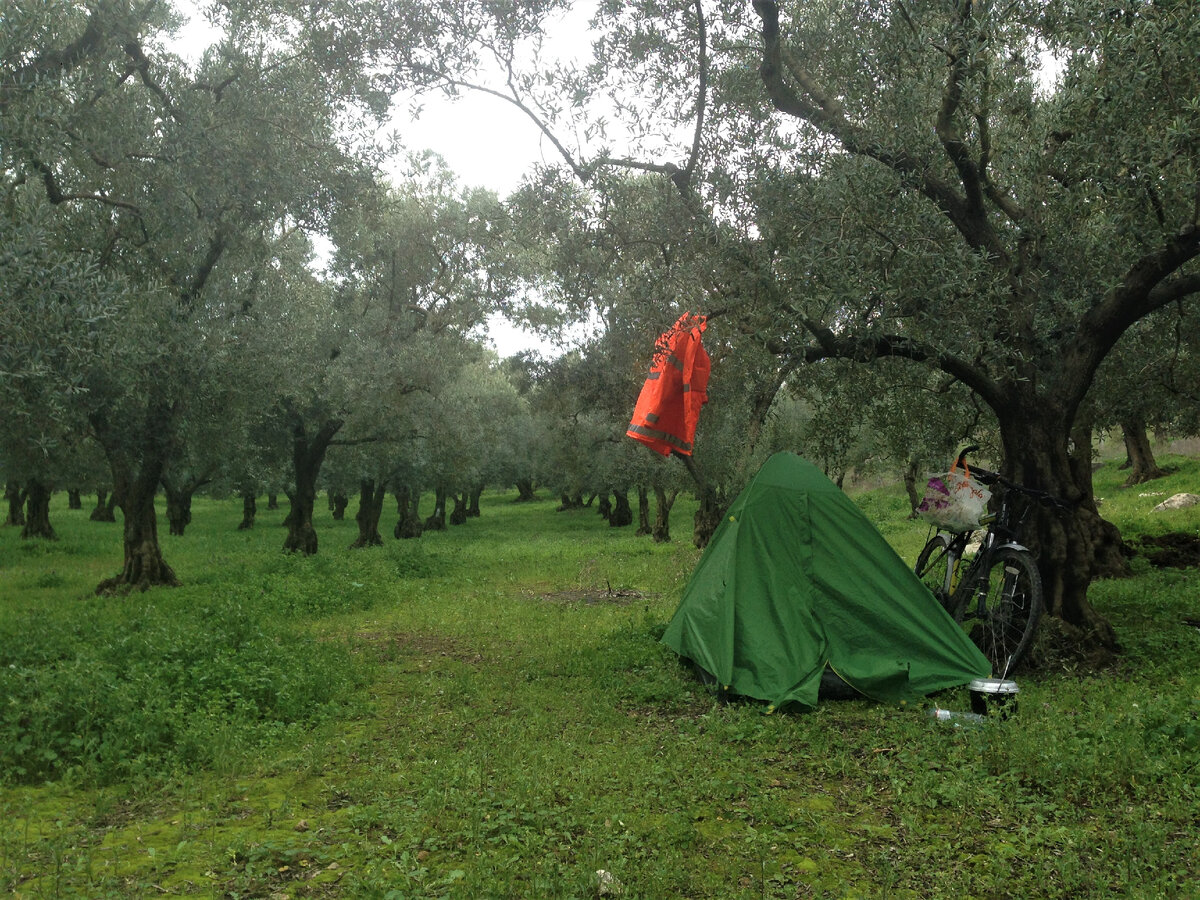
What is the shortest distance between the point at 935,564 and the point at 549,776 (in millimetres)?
6059

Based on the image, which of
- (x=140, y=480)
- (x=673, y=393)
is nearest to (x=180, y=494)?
(x=140, y=480)

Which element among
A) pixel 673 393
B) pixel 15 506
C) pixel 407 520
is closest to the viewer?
pixel 673 393

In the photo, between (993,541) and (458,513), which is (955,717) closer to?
(993,541)

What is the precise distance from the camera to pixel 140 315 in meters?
14.2

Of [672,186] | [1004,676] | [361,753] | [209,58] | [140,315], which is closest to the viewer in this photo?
[361,753]

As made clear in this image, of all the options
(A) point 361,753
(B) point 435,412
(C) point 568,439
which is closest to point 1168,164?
(A) point 361,753

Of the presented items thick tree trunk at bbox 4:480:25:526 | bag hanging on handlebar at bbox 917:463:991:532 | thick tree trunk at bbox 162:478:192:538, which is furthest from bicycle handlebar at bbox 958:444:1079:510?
thick tree trunk at bbox 4:480:25:526

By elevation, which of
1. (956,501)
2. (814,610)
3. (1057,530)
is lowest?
(814,610)

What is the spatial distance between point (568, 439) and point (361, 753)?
29527 mm

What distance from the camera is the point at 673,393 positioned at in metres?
9.56

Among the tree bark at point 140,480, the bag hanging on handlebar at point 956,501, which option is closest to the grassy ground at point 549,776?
the bag hanging on handlebar at point 956,501

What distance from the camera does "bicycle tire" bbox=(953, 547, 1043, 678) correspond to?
852cm

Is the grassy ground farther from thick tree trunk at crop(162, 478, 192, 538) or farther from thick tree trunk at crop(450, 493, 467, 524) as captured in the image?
thick tree trunk at crop(450, 493, 467, 524)

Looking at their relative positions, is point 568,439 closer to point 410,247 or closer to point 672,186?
point 410,247
